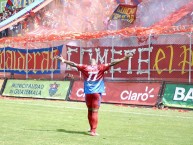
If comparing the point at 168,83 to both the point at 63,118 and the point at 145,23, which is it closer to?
the point at 63,118

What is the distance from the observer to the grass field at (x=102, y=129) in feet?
→ 33.9

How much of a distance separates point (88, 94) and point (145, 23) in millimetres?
21234

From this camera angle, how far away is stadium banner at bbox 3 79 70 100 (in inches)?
992

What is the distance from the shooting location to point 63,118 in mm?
15680

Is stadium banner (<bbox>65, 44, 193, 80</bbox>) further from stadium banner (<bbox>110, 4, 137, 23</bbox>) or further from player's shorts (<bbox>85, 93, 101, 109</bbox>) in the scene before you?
player's shorts (<bbox>85, 93, 101, 109</bbox>)

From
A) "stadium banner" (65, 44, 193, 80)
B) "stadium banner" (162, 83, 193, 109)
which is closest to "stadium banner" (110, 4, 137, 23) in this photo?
"stadium banner" (65, 44, 193, 80)

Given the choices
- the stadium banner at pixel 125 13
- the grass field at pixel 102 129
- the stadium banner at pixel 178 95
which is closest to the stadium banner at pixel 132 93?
the stadium banner at pixel 178 95

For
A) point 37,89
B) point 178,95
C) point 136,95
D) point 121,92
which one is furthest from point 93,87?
point 37,89

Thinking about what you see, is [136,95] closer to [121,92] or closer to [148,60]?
[121,92]

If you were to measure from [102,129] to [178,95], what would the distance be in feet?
25.6

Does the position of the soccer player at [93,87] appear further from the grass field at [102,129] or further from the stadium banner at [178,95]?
the stadium banner at [178,95]

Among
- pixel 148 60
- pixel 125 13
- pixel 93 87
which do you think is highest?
pixel 125 13

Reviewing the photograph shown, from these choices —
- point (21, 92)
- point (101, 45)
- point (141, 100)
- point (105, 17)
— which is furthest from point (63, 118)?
point (105, 17)

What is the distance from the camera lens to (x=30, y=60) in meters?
28.9
